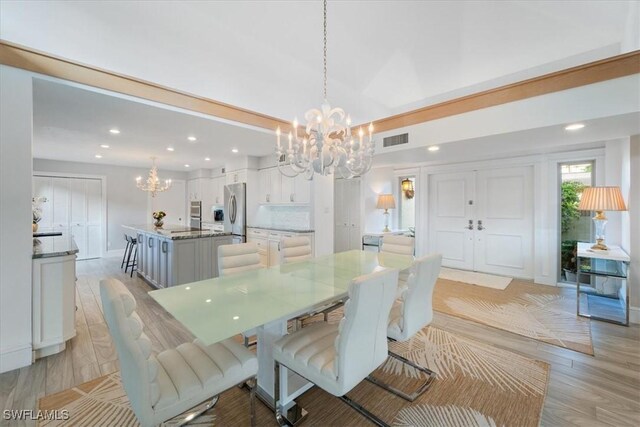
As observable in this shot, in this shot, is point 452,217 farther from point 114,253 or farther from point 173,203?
point 114,253

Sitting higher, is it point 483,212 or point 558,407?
point 483,212

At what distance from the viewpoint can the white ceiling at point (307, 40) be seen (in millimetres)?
2506

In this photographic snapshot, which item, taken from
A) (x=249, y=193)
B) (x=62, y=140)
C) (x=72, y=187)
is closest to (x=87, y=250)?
(x=72, y=187)

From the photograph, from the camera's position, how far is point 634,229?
3.02m

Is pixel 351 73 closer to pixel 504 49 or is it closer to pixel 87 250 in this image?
pixel 504 49

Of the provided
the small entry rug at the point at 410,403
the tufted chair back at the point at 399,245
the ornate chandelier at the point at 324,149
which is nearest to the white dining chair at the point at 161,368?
the small entry rug at the point at 410,403

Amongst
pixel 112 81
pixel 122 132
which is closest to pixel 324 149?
pixel 112 81

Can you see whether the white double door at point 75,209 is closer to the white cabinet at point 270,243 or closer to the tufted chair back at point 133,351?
the white cabinet at point 270,243

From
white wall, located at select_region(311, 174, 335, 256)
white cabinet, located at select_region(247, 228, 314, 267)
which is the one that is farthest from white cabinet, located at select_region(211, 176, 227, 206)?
white wall, located at select_region(311, 174, 335, 256)

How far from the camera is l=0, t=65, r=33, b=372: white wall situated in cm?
212

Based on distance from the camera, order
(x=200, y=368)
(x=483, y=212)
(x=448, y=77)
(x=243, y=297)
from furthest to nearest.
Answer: (x=483, y=212) < (x=448, y=77) < (x=243, y=297) < (x=200, y=368)

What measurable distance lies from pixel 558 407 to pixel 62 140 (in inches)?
277

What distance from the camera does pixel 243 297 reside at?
1671 millimetres

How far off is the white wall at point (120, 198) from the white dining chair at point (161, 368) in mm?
7354
